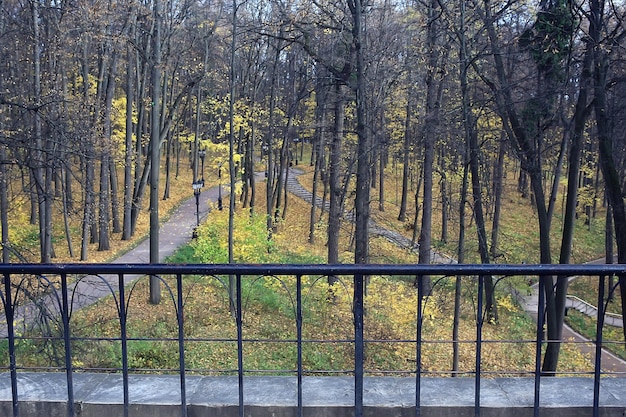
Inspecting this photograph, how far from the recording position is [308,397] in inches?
121

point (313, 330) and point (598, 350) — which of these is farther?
point (313, 330)

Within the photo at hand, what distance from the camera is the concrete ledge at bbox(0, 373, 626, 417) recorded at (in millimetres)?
2990

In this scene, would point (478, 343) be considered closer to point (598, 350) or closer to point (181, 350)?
point (598, 350)

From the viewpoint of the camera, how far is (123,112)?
80.6 ft

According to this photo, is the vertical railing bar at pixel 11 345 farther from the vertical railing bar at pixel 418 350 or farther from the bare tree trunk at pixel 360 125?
the bare tree trunk at pixel 360 125

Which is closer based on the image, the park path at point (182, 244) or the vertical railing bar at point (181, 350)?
the vertical railing bar at point (181, 350)

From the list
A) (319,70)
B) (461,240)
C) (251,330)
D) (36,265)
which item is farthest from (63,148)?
(319,70)

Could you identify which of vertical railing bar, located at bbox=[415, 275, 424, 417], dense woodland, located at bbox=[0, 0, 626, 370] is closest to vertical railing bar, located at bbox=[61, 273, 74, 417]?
vertical railing bar, located at bbox=[415, 275, 424, 417]

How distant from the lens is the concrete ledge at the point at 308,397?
118 inches

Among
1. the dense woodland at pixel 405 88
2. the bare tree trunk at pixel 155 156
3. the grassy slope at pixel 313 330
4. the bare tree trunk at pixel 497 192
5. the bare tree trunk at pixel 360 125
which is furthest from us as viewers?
the bare tree trunk at pixel 497 192

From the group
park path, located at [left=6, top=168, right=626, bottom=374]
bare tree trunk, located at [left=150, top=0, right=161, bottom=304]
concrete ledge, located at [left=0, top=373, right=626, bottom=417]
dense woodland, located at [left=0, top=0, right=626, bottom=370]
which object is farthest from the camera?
park path, located at [left=6, top=168, right=626, bottom=374]

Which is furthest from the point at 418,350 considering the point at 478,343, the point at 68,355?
the point at 68,355

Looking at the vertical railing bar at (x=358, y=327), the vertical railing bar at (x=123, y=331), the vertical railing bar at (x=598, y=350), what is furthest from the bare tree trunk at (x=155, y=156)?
the vertical railing bar at (x=598, y=350)

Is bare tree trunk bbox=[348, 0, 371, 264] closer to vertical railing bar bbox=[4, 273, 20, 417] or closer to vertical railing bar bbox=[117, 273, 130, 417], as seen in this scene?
vertical railing bar bbox=[117, 273, 130, 417]
